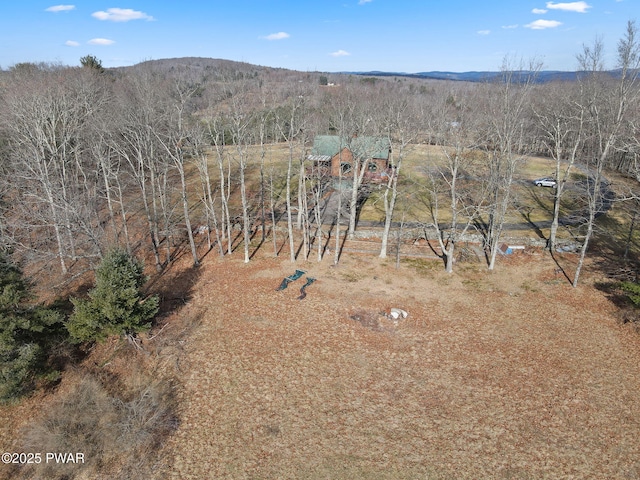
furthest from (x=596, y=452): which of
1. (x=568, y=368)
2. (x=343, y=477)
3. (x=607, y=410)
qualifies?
(x=343, y=477)

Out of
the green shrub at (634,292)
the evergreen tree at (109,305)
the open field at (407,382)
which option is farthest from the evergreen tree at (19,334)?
the green shrub at (634,292)

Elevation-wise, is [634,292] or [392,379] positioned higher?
[634,292]

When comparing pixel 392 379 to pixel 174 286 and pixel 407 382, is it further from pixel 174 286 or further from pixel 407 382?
pixel 174 286

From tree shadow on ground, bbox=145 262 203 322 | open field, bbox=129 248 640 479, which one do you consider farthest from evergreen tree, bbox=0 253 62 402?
open field, bbox=129 248 640 479

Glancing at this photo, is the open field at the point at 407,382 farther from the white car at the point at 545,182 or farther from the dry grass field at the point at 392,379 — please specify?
the white car at the point at 545,182

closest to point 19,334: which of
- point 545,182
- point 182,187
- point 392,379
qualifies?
point 182,187

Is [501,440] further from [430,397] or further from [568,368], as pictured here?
[568,368]

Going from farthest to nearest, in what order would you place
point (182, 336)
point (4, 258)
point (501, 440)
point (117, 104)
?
point (117, 104) < point (182, 336) < point (4, 258) < point (501, 440)
